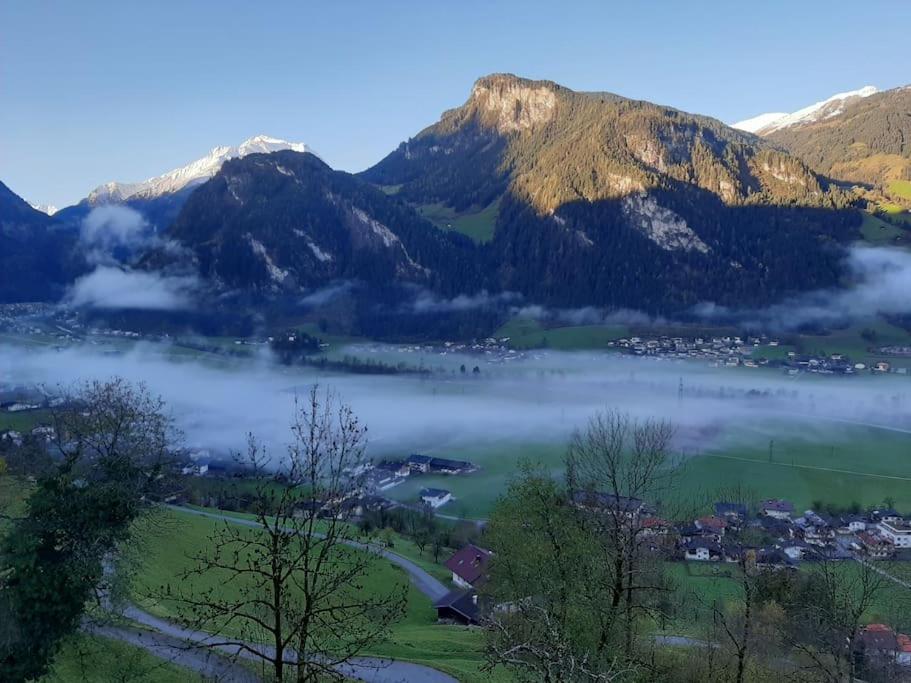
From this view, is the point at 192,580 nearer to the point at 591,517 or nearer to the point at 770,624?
the point at 591,517

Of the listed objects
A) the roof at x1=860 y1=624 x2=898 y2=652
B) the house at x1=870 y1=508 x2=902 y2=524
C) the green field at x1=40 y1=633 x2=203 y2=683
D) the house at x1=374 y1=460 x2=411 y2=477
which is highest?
the green field at x1=40 y1=633 x2=203 y2=683

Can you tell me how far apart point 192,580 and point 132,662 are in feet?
50.3

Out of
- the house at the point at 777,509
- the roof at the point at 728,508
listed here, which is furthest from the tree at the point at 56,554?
the house at the point at 777,509

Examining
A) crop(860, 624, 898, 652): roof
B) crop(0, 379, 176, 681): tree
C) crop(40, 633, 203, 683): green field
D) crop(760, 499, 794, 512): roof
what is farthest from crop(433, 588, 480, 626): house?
crop(760, 499, 794, 512): roof

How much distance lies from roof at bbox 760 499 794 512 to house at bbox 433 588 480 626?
1493 inches

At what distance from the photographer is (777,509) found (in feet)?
204

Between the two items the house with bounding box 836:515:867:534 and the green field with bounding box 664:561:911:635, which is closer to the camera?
the green field with bounding box 664:561:911:635

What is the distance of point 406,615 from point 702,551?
145 feet

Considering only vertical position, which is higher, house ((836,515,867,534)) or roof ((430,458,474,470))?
house ((836,515,867,534))

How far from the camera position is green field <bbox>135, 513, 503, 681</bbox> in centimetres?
2295

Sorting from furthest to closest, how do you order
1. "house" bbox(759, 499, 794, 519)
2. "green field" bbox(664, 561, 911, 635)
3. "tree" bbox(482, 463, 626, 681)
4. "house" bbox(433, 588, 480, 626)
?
"house" bbox(759, 499, 794, 519), "house" bbox(433, 588, 480, 626), "green field" bbox(664, 561, 911, 635), "tree" bbox(482, 463, 626, 681)

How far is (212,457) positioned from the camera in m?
88.1

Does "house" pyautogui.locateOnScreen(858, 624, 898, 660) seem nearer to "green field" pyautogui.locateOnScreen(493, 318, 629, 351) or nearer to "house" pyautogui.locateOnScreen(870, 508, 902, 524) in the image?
"house" pyautogui.locateOnScreen(870, 508, 902, 524)

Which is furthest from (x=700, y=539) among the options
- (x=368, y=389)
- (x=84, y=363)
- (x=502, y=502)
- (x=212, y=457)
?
(x=84, y=363)
